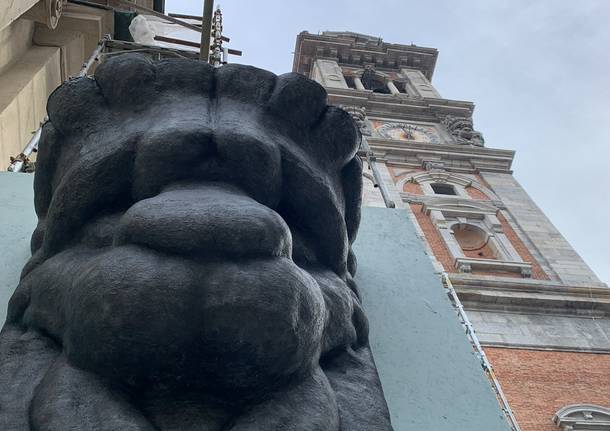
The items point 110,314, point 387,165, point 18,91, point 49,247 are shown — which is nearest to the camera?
point 110,314

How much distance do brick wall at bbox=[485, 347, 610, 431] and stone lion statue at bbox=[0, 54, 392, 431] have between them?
375 inches

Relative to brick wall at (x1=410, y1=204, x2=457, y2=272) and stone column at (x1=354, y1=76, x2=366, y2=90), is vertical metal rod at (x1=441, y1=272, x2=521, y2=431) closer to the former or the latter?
brick wall at (x1=410, y1=204, x2=457, y2=272)

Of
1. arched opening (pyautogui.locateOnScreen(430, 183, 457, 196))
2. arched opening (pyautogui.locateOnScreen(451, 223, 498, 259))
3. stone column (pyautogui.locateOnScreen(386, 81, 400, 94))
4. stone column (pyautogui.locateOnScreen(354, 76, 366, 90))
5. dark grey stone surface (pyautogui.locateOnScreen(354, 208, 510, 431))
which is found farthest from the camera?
stone column (pyautogui.locateOnScreen(386, 81, 400, 94))

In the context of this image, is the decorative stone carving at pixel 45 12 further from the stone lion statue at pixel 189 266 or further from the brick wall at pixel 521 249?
the brick wall at pixel 521 249

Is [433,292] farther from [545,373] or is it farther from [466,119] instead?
[466,119]

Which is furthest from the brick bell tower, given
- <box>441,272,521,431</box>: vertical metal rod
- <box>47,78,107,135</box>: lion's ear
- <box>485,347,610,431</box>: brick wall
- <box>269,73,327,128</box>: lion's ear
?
<box>47,78,107,135</box>: lion's ear

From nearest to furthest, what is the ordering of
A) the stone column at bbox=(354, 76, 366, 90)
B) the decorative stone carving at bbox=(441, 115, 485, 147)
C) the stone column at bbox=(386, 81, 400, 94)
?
the decorative stone carving at bbox=(441, 115, 485, 147), the stone column at bbox=(354, 76, 366, 90), the stone column at bbox=(386, 81, 400, 94)

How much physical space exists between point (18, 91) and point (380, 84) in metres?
23.9

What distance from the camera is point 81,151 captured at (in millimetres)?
1622

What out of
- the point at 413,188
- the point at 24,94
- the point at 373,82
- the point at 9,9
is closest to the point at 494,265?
the point at 413,188

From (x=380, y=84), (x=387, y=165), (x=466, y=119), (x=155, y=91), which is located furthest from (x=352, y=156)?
(x=380, y=84)

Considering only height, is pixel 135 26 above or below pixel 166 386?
above

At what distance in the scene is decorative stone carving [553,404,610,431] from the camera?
984 cm

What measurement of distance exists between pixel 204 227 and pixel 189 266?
86 millimetres
